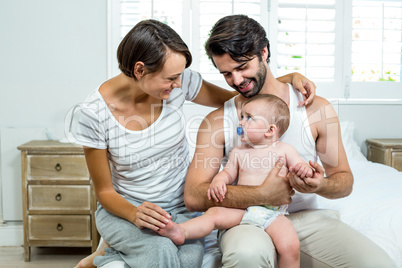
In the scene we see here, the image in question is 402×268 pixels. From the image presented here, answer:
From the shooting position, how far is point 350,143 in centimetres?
297

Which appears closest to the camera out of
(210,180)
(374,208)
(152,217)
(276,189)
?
(152,217)

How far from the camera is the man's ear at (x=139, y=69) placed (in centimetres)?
151

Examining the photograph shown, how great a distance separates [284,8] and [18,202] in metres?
2.30

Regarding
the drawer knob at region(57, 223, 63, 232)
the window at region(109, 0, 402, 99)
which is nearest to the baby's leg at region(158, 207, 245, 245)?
the drawer knob at region(57, 223, 63, 232)

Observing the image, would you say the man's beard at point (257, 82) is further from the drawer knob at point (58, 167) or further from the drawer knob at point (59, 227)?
the drawer knob at point (59, 227)

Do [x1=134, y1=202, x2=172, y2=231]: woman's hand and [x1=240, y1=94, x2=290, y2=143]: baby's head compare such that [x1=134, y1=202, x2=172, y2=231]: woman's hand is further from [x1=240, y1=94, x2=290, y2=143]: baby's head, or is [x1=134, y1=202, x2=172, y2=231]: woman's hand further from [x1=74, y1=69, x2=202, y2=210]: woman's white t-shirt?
[x1=240, y1=94, x2=290, y2=143]: baby's head

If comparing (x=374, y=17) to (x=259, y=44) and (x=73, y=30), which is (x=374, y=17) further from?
(x=73, y=30)

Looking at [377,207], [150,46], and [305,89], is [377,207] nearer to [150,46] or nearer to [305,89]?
[305,89]

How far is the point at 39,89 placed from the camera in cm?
312

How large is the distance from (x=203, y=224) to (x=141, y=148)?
0.36 meters

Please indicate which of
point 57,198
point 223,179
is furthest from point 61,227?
point 223,179

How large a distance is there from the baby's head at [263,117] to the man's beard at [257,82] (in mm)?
84

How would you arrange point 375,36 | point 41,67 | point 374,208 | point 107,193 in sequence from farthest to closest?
point 375,36, point 41,67, point 374,208, point 107,193

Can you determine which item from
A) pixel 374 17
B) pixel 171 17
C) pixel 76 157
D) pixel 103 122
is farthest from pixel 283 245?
pixel 374 17
